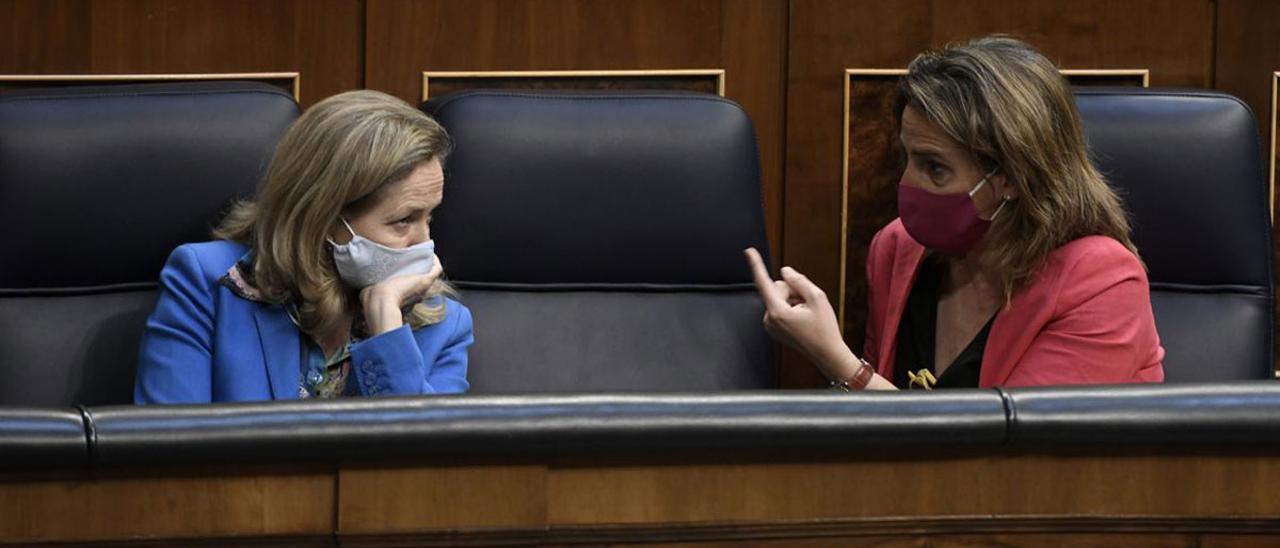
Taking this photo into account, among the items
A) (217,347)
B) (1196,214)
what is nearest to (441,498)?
(217,347)

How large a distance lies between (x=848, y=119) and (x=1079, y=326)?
1.91ft

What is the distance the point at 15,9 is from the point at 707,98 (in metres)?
0.88

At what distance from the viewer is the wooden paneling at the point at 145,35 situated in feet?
6.85

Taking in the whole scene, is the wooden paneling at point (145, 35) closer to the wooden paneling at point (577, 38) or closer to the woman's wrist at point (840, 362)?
the wooden paneling at point (577, 38)

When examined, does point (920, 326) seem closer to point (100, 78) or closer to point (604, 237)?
point (604, 237)

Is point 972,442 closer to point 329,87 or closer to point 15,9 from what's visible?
point 329,87

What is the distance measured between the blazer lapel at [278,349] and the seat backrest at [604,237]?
21 cm

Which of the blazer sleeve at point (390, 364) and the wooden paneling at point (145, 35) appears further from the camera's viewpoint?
the wooden paneling at point (145, 35)

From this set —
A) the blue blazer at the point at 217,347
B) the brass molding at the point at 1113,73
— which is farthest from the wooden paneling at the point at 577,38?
the blue blazer at the point at 217,347

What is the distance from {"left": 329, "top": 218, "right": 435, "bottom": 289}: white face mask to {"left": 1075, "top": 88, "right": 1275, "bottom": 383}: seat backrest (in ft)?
2.52

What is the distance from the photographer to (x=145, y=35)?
2100 millimetres

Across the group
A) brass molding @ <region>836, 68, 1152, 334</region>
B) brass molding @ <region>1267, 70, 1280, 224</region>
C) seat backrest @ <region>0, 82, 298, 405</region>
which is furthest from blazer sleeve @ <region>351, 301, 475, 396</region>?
brass molding @ <region>1267, 70, 1280, 224</region>

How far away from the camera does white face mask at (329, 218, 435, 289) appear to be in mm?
1715

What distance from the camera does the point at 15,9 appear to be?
2082 mm
